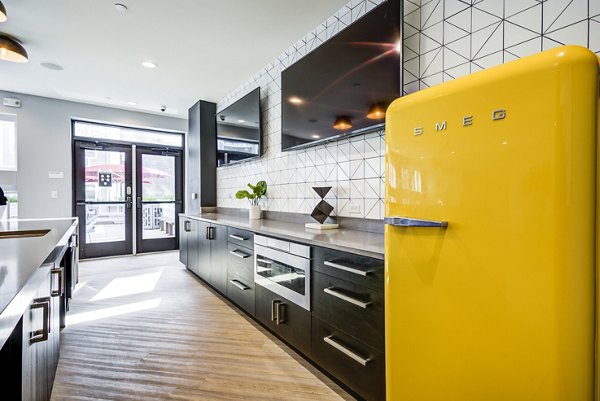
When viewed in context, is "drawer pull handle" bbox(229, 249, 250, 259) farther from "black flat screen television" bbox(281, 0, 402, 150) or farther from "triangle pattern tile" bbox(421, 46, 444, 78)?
"triangle pattern tile" bbox(421, 46, 444, 78)

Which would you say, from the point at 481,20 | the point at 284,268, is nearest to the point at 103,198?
the point at 284,268

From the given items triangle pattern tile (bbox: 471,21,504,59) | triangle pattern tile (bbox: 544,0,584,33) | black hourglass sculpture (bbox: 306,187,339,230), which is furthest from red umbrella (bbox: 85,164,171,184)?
triangle pattern tile (bbox: 544,0,584,33)

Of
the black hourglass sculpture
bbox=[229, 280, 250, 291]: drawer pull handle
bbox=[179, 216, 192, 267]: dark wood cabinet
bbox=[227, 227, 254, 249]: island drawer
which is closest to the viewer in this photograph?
the black hourglass sculpture

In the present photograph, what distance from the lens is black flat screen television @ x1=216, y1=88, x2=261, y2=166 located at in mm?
3584

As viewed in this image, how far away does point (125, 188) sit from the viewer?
18.0 feet

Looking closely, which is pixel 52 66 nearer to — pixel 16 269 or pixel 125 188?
pixel 125 188

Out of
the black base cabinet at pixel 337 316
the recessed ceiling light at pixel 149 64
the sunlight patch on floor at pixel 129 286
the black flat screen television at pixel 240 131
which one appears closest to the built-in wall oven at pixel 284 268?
the black base cabinet at pixel 337 316

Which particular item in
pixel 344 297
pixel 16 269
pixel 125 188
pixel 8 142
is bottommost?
pixel 344 297

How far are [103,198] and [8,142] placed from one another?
59.1 inches

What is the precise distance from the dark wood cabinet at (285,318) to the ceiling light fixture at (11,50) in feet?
10.6

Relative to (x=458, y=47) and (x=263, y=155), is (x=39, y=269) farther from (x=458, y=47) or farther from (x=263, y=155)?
(x=263, y=155)

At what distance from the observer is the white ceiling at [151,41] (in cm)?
244

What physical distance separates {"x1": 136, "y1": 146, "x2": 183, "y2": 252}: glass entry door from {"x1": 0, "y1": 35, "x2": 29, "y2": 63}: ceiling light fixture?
271 centimetres

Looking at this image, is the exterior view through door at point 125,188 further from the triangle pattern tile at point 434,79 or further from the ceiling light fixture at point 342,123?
the triangle pattern tile at point 434,79
